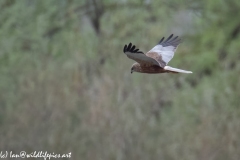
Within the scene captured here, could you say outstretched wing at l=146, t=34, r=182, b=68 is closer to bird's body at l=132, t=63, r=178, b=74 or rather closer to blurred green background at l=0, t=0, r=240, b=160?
bird's body at l=132, t=63, r=178, b=74

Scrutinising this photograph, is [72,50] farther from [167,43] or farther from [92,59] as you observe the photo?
[167,43]

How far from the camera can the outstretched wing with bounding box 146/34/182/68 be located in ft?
19.1

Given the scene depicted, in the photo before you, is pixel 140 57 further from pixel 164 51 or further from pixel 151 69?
pixel 164 51

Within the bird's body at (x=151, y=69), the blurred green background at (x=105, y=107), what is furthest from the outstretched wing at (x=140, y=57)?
the blurred green background at (x=105, y=107)

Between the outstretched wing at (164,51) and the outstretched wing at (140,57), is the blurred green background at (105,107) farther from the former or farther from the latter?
the outstretched wing at (140,57)

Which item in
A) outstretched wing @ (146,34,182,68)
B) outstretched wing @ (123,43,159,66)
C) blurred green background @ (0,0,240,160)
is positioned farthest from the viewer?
blurred green background @ (0,0,240,160)

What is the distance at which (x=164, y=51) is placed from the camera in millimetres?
6293

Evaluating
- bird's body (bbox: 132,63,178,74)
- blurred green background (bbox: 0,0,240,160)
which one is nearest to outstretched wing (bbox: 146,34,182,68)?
bird's body (bbox: 132,63,178,74)

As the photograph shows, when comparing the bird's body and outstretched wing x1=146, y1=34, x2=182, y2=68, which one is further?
outstretched wing x1=146, y1=34, x2=182, y2=68

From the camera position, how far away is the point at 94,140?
15000 millimetres

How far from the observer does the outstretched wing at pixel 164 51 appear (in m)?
5.81

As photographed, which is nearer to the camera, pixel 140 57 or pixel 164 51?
pixel 140 57

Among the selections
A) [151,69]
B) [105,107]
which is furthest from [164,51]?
[105,107]

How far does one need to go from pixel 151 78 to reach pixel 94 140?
1.62m
